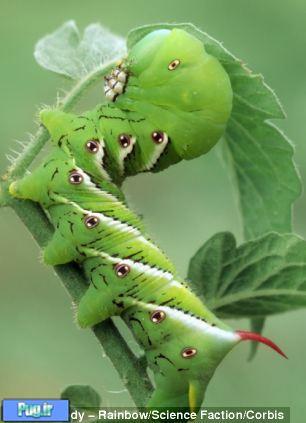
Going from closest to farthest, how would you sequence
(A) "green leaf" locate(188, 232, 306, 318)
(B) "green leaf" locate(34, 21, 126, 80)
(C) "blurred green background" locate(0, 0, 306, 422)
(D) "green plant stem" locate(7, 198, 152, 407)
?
(D) "green plant stem" locate(7, 198, 152, 407), (A) "green leaf" locate(188, 232, 306, 318), (B) "green leaf" locate(34, 21, 126, 80), (C) "blurred green background" locate(0, 0, 306, 422)

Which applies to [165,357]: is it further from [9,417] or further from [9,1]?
[9,1]

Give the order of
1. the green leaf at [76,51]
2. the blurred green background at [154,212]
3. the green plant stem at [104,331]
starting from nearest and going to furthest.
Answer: the green plant stem at [104,331]
the green leaf at [76,51]
the blurred green background at [154,212]

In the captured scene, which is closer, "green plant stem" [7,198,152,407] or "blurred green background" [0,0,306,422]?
"green plant stem" [7,198,152,407]

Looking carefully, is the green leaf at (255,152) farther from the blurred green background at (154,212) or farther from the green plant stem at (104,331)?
the blurred green background at (154,212)

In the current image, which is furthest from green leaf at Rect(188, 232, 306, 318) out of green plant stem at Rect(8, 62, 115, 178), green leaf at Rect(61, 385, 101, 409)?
green plant stem at Rect(8, 62, 115, 178)

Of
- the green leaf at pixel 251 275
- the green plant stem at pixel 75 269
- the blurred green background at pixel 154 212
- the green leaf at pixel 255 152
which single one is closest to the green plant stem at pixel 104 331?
the green plant stem at pixel 75 269

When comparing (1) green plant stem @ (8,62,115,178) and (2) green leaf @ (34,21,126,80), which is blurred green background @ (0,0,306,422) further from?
(1) green plant stem @ (8,62,115,178)
